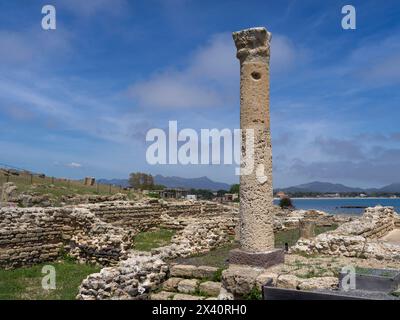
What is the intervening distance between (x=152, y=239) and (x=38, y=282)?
23.1 feet

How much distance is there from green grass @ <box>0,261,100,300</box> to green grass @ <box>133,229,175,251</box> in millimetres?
2817

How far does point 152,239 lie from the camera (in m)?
17.5

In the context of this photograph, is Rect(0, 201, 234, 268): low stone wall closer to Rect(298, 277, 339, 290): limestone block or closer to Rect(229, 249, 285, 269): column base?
Rect(229, 249, 285, 269): column base

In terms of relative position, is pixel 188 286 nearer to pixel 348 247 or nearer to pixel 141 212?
pixel 348 247

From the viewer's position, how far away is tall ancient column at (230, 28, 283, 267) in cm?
862

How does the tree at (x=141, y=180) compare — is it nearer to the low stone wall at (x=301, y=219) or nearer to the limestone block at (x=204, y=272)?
the low stone wall at (x=301, y=219)

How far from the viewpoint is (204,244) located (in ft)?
48.2

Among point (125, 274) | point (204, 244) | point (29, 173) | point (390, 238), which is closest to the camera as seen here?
point (125, 274)

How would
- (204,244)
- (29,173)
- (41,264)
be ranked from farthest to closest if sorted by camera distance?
(29,173)
(204,244)
(41,264)

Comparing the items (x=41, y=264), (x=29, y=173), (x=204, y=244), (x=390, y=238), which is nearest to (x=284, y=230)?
(x=390, y=238)

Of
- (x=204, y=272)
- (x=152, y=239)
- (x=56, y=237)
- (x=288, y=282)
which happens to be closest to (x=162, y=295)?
(x=204, y=272)

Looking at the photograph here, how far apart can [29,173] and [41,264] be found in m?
25.1
